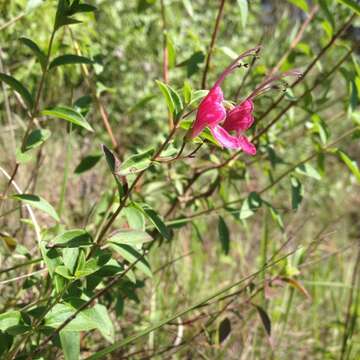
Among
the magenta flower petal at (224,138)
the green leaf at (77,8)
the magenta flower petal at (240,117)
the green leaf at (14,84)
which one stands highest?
the green leaf at (77,8)

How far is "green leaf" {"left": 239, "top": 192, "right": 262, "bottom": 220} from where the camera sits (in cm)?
131

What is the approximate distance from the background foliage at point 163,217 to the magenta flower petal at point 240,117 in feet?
0.16

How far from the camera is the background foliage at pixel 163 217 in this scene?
0.92 meters

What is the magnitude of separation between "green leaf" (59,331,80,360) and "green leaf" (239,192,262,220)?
1.82 feet

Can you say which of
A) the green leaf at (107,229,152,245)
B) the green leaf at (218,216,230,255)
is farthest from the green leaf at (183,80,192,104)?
the green leaf at (218,216,230,255)

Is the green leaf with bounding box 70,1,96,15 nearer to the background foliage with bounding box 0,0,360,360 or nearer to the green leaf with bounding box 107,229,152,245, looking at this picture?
the background foliage with bounding box 0,0,360,360

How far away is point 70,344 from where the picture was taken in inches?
33.4

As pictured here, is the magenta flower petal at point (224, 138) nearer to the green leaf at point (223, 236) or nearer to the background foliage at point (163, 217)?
the background foliage at point (163, 217)

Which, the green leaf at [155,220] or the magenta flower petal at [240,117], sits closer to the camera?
the magenta flower petal at [240,117]

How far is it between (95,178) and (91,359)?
1.37 meters

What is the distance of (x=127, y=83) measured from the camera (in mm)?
4418

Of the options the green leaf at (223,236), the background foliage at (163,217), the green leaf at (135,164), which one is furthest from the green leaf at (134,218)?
the green leaf at (223,236)

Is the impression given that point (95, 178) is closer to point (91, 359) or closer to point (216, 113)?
point (91, 359)

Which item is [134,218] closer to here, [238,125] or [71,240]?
[71,240]
